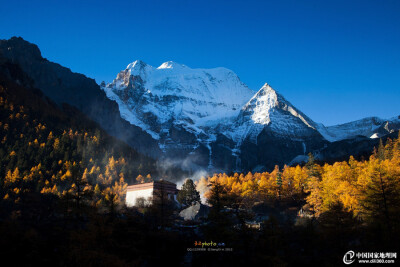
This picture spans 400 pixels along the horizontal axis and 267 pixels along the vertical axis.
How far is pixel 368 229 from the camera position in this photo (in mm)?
35906

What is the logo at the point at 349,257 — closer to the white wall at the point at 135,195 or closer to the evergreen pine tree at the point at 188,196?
the evergreen pine tree at the point at 188,196

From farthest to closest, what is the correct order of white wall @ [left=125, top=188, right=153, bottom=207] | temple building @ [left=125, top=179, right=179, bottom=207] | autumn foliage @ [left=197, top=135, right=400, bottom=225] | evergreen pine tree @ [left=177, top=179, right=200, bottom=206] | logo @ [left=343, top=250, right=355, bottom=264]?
evergreen pine tree @ [left=177, top=179, right=200, bottom=206] → white wall @ [left=125, top=188, right=153, bottom=207] → temple building @ [left=125, top=179, right=179, bottom=207] → autumn foliage @ [left=197, top=135, right=400, bottom=225] → logo @ [left=343, top=250, right=355, bottom=264]

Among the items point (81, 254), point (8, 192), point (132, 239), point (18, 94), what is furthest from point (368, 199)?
point (18, 94)

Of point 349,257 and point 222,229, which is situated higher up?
point 222,229

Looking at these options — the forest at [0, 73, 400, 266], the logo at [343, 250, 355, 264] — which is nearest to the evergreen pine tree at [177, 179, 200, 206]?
the forest at [0, 73, 400, 266]

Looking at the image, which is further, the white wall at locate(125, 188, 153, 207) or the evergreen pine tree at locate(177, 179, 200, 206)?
the evergreen pine tree at locate(177, 179, 200, 206)

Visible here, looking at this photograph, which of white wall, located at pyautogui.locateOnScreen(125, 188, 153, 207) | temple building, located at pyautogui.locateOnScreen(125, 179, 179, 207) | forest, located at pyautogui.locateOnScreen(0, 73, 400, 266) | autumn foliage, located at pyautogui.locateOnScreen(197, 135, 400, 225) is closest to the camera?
forest, located at pyautogui.locateOnScreen(0, 73, 400, 266)

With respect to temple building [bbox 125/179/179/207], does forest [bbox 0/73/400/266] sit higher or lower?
lower

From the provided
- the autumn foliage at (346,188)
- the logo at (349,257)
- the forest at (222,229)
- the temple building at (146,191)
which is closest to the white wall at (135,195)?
the temple building at (146,191)

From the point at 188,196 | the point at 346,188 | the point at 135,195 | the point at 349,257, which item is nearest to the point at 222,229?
the point at 349,257

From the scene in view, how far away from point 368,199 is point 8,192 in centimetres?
8942

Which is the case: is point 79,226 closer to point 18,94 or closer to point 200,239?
point 200,239

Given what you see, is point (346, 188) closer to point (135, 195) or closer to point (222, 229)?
point (222, 229)

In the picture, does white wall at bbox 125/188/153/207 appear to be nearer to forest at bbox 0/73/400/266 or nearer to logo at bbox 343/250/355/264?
forest at bbox 0/73/400/266
